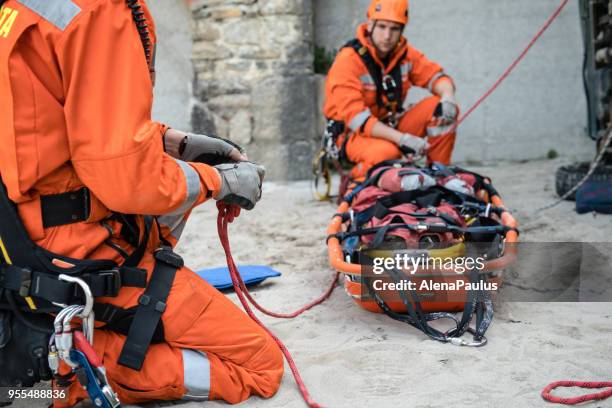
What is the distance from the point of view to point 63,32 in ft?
6.16

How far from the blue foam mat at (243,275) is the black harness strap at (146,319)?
4.10ft

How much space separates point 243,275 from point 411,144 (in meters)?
1.71

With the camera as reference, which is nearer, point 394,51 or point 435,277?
point 435,277

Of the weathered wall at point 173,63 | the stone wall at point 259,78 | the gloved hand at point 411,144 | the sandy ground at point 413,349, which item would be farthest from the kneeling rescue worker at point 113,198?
the weathered wall at point 173,63

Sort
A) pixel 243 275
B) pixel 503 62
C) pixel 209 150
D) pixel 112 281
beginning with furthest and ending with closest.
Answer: pixel 503 62, pixel 243 275, pixel 209 150, pixel 112 281

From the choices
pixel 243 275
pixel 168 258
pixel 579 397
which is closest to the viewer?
pixel 579 397

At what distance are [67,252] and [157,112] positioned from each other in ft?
16.0

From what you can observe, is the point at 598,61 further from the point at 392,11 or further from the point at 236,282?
the point at 236,282

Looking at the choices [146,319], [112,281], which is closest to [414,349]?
[146,319]

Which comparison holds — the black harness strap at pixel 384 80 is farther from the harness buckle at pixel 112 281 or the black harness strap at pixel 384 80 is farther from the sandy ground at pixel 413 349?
the harness buckle at pixel 112 281

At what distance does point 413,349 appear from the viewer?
2699 millimetres

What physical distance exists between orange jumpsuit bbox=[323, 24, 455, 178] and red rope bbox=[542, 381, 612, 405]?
2.64 meters

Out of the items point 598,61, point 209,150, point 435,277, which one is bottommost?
point 435,277

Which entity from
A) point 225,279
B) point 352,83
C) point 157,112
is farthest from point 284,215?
point 157,112
